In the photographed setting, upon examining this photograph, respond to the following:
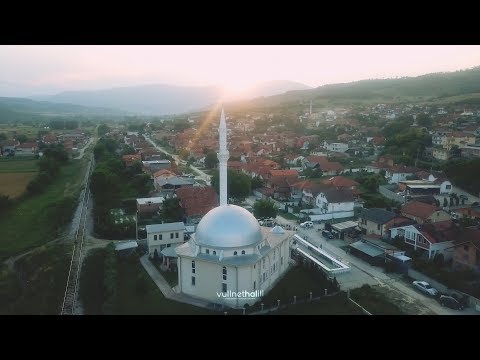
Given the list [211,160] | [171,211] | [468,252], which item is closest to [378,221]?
[468,252]

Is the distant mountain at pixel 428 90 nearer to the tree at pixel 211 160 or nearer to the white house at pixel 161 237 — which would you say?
the tree at pixel 211 160

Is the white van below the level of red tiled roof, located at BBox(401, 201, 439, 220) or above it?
below

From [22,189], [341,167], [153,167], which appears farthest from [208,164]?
[22,189]

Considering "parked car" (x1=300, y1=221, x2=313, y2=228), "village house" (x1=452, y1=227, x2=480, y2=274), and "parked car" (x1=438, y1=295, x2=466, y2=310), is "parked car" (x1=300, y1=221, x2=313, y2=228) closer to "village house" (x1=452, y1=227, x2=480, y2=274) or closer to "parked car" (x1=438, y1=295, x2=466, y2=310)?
"village house" (x1=452, y1=227, x2=480, y2=274)

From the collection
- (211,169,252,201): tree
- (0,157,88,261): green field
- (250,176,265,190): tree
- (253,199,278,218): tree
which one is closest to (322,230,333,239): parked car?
(253,199,278,218): tree

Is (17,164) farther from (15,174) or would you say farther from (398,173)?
(398,173)

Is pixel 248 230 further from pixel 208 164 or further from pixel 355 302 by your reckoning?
pixel 208 164
